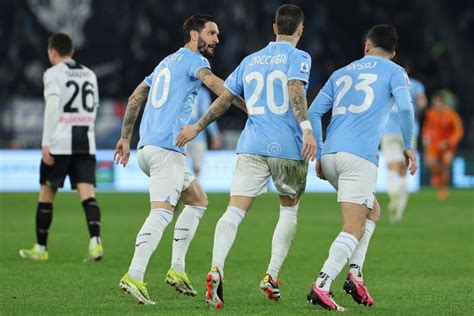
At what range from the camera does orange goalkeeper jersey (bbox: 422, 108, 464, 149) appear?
27.1m

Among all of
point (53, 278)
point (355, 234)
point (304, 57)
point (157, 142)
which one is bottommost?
point (53, 278)

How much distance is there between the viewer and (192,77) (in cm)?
950

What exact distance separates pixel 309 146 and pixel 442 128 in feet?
63.1

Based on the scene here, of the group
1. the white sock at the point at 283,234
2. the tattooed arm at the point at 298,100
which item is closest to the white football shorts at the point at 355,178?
the tattooed arm at the point at 298,100

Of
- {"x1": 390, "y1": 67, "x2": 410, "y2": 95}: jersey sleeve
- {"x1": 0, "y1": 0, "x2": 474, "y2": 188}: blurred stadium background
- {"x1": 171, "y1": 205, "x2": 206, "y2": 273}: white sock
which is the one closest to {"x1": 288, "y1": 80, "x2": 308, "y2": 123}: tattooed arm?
{"x1": 390, "y1": 67, "x2": 410, "y2": 95}: jersey sleeve

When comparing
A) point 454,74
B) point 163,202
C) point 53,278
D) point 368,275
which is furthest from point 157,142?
point 454,74

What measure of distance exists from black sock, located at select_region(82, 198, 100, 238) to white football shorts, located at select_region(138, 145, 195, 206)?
343 cm

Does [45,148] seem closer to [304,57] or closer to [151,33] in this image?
[304,57]

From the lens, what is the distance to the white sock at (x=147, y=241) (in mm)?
9039

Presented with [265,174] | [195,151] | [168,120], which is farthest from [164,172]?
[195,151]

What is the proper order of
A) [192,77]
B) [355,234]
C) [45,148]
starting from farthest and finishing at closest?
[45,148] → [192,77] → [355,234]

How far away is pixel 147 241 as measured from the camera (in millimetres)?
9180

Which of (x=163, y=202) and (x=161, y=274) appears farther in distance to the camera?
(x=161, y=274)

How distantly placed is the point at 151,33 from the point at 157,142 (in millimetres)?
22868
